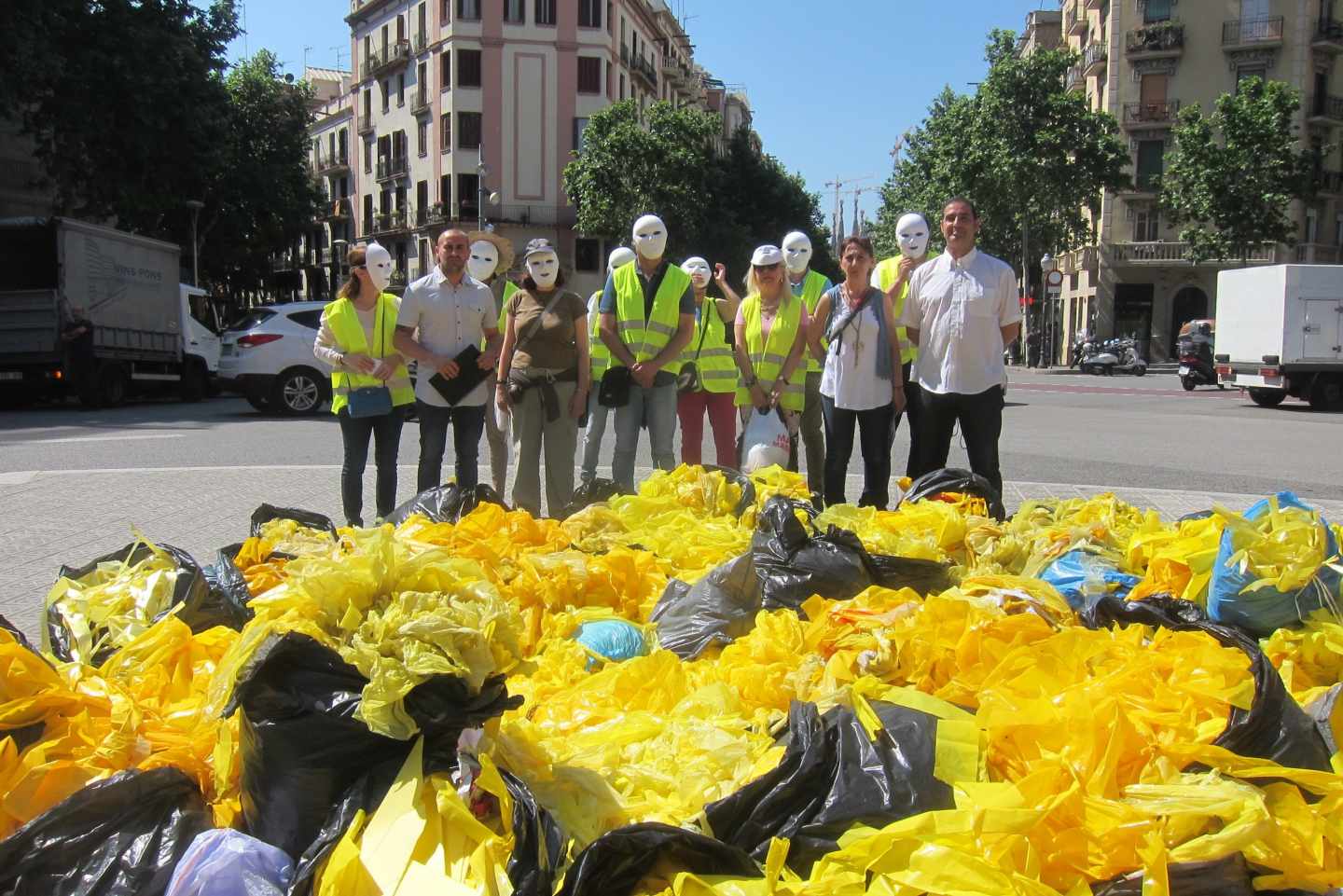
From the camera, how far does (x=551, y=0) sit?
51.6 m

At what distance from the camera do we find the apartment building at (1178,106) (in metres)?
46.1

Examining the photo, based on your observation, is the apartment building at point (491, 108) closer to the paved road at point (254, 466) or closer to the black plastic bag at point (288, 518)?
the paved road at point (254, 466)

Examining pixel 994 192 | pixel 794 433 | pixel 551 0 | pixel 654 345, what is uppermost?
pixel 551 0

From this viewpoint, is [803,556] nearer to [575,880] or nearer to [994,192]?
[575,880]

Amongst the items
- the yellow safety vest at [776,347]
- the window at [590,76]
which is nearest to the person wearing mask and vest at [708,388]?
the yellow safety vest at [776,347]

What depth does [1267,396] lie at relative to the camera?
19.9 meters

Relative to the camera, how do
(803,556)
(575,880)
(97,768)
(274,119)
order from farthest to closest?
(274,119) → (803,556) → (97,768) → (575,880)

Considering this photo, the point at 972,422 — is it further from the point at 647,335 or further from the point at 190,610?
the point at 190,610

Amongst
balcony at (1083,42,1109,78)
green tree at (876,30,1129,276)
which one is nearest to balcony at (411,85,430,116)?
green tree at (876,30,1129,276)

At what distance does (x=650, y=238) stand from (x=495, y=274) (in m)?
1.16

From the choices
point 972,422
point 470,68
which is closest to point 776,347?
point 972,422

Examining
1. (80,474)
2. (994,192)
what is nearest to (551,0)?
(994,192)

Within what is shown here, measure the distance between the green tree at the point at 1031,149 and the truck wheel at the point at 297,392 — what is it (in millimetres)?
31793

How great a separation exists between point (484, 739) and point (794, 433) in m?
4.75
